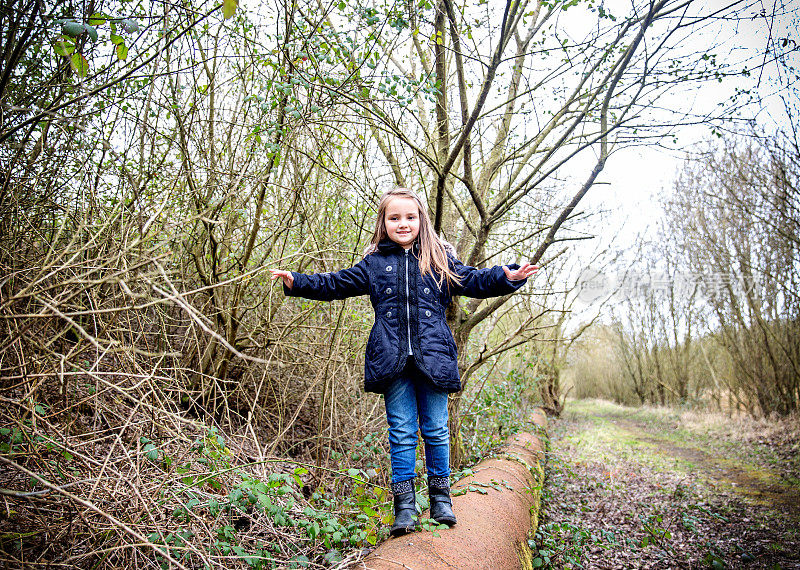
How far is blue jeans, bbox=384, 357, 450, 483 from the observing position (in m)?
2.30

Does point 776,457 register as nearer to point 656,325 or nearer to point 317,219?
point 317,219

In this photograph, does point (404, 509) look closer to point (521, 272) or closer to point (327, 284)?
point (327, 284)

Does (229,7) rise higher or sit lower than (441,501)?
higher

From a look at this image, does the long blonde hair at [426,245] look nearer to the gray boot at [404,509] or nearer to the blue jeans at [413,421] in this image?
the blue jeans at [413,421]

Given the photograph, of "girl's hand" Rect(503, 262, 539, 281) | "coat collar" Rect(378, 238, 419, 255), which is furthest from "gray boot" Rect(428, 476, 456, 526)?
"coat collar" Rect(378, 238, 419, 255)

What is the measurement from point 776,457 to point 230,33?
29.8 feet

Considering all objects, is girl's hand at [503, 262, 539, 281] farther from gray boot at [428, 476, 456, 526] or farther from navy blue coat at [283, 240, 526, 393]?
gray boot at [428, 476, 456, 526]

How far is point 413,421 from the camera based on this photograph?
2348mm

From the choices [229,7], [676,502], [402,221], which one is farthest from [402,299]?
[676,502]

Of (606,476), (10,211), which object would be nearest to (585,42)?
(10,211)

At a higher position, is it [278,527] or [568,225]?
[568,225]

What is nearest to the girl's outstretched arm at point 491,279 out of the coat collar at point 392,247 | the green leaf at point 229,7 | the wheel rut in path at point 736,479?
the coat collar at point 392,247

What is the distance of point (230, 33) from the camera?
135 inches

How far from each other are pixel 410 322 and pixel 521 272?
64cm
